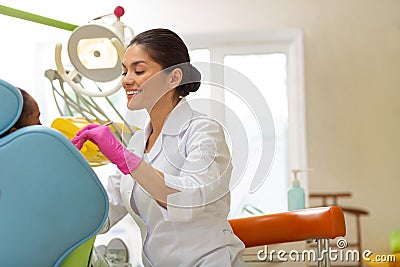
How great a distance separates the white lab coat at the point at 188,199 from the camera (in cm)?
136

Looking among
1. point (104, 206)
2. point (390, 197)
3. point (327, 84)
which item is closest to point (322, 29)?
point (327, 84)

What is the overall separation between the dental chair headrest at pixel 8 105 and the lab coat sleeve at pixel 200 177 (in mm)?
398

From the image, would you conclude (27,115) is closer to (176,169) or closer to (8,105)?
(8,105)

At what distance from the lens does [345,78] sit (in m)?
4.71

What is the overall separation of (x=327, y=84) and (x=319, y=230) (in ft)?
10.4

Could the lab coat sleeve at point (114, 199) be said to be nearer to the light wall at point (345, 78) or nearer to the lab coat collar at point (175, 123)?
the lab coat collar at point (175, 123)

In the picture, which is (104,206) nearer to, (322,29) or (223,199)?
(223,199)

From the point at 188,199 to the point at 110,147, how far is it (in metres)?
0.22

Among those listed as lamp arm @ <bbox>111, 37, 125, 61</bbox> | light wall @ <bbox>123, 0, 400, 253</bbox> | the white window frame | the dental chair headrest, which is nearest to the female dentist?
the dental chair headrest

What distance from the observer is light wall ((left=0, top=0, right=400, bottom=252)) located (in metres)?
4.65

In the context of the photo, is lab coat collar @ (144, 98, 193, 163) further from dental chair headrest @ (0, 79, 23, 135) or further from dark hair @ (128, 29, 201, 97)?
dental chair headrest @ (0, 79, 23, 135)

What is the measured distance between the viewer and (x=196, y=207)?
138 centimetres

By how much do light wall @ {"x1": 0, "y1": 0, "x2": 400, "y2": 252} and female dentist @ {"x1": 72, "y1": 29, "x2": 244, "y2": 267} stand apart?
321 centimetres

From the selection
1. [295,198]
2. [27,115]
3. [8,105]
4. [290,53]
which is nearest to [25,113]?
[27,115]
